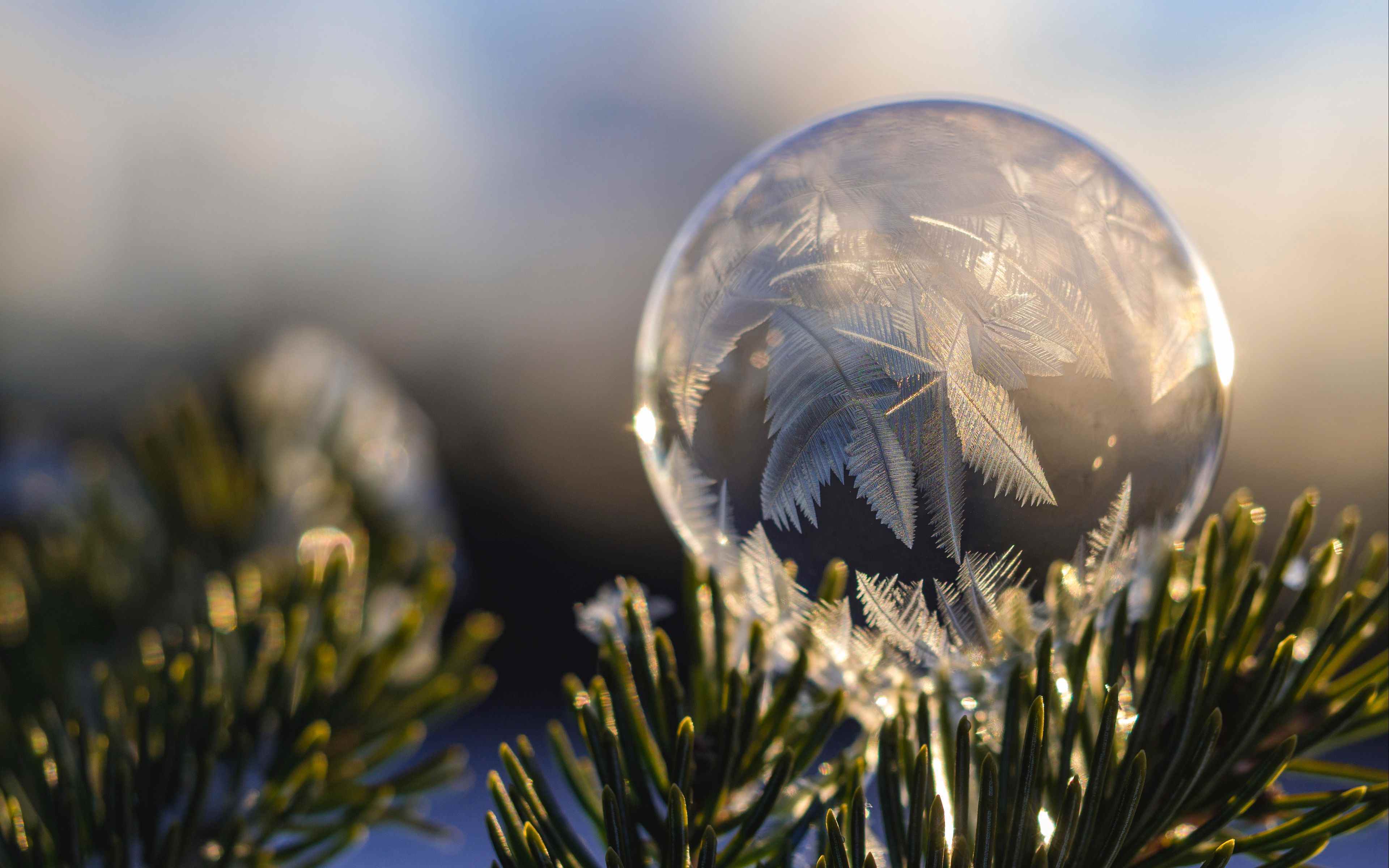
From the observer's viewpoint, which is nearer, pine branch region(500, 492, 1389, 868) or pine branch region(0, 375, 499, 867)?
pine branch region(500, 492, 1389, 868)

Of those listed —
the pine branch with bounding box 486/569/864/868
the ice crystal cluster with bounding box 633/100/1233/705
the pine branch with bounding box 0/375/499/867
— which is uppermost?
the ice crystal cluster with bounding box 633/100/1233/705

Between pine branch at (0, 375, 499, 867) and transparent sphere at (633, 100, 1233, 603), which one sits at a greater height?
transparent sphere at (633, 100, 1233, 603)

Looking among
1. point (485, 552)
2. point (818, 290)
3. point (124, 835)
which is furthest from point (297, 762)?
point (485, 552)

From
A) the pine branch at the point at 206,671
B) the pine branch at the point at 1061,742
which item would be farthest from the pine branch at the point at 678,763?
the pine branch at the point at 206,671

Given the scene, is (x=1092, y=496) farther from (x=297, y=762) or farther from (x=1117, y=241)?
(x=297, y=762)

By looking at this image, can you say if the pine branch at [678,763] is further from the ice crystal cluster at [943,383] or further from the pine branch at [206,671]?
the pine branch at [206,671]

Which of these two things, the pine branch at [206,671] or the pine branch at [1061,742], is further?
the pine branch at [206,671]

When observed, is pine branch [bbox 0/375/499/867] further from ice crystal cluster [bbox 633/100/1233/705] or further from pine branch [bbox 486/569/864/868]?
ice crystal cluster [bbox 633/100/1233/705]

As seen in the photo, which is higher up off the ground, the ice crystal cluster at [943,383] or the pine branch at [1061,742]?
the ice crystal cluster at [943,383]

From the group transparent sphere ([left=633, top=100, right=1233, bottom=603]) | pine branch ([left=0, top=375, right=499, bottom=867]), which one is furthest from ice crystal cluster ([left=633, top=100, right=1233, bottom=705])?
pine branch ([left=0, top=375, right=499, bottom=867])
